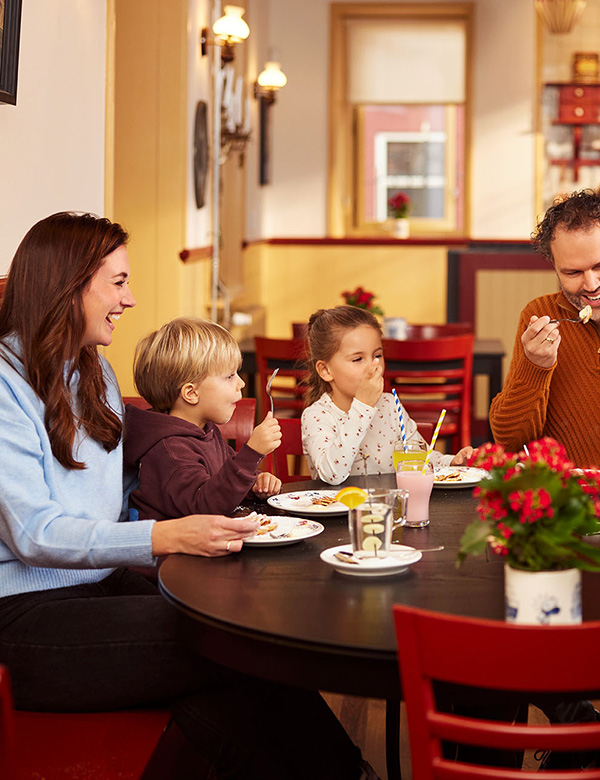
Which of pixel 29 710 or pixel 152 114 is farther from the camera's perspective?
pixel 152 114

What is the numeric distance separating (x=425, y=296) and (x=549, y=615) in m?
6.67

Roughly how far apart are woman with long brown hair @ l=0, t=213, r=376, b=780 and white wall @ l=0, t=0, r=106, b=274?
1.78ft

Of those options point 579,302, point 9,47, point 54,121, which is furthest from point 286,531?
point 54,121

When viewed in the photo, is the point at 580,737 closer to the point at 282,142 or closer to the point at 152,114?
the point at 152,114

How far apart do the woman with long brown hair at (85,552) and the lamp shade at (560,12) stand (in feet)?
20.3

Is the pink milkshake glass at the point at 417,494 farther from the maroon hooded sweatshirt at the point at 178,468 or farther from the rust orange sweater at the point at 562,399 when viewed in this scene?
the rust orange sweater at the point at 562,399

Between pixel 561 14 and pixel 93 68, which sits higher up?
pixel 561 14

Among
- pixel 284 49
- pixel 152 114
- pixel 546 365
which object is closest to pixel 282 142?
pixel 284 49

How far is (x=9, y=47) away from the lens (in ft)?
7.22

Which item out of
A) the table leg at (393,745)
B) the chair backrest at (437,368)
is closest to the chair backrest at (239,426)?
the table leg at (393,745)

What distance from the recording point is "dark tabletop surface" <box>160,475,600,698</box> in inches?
49.6

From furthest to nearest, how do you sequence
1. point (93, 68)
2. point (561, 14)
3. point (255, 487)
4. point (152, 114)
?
point (561, 14) → point (152, 114) → point (93, 68) → point (255, 487)

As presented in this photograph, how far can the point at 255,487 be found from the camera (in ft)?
6.95

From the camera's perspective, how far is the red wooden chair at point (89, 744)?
1525 mm
